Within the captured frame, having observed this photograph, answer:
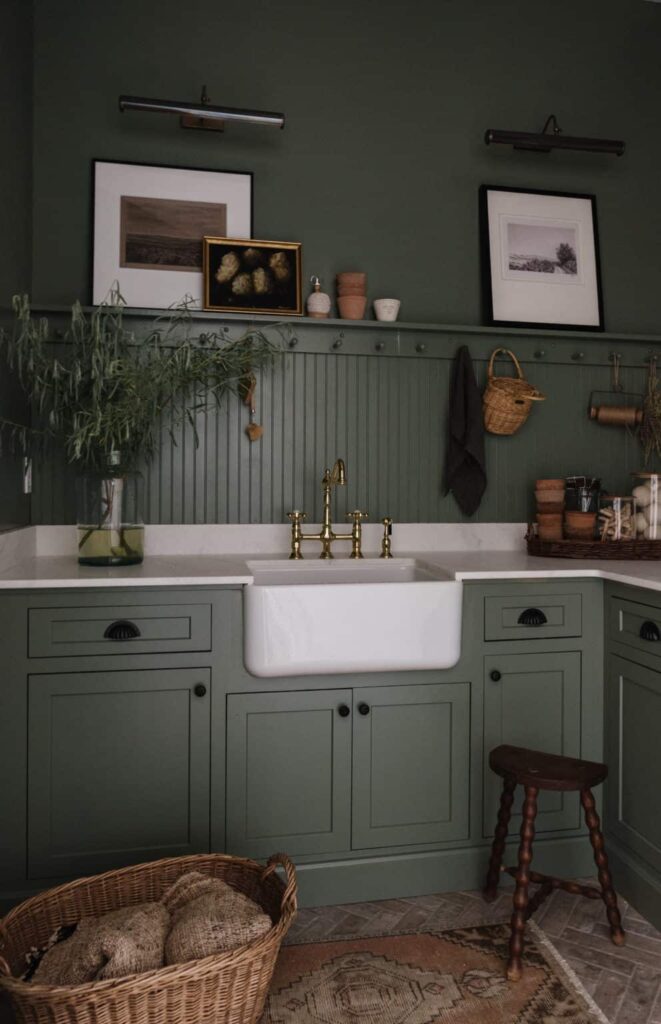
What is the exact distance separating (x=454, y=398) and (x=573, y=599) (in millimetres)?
932

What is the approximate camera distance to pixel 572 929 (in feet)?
7.17

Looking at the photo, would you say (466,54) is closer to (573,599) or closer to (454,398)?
(454,398)

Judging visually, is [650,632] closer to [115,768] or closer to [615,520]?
[615,520]

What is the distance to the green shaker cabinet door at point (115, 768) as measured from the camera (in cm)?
212

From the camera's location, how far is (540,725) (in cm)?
244

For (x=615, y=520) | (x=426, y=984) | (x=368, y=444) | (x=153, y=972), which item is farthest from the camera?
(x=368, y=444)

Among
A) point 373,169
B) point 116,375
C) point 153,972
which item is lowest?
point 153,972

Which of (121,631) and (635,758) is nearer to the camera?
(121,631)

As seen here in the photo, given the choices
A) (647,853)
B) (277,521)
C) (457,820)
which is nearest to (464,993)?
(457,820)

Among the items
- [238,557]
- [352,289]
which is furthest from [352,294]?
[238,557]

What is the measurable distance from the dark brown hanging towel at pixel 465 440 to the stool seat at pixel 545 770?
1.09 metres

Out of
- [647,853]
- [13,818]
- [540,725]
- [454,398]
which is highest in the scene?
[454,398]

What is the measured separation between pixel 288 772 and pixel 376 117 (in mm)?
2437

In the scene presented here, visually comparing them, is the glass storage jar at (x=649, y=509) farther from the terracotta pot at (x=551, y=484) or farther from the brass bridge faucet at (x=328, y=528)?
the brass bridge faucet at (x=328, y=528)
